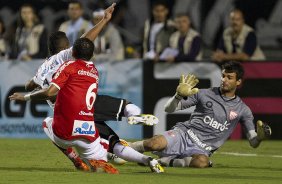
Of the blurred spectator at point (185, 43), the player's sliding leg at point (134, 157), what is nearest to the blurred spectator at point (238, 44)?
the blurred spectator at point (185, 43)

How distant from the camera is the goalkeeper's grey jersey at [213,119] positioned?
1345 cm

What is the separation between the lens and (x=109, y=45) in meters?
19.6

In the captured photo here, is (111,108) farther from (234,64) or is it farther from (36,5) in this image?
(36,5)

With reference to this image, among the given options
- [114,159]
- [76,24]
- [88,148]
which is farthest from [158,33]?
[88,148]

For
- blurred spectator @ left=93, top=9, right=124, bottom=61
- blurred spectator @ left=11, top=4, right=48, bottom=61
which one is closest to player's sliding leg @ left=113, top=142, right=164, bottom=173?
blurred spectator @ left=93, top=9, right=124, bottom=61

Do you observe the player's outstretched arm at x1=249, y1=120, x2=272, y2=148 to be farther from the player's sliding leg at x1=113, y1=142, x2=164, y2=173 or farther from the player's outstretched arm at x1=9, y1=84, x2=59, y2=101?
the player's outstretched arm at x1=9, y1=84, x2=59, y2=101

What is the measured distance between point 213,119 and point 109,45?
6448 mm

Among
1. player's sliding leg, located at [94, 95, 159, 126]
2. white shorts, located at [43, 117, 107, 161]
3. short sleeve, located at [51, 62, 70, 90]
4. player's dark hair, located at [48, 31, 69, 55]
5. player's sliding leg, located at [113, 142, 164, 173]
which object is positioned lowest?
player's sliding leg, located at [113, 142, 164, 173]

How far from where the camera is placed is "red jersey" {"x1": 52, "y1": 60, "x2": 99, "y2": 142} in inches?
459

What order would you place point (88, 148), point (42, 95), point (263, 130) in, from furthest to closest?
1. point (263, 130)
2. point (88, 148)
3. point (42, 95)

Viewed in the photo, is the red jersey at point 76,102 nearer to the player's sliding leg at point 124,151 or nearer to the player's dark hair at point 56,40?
the player's sliding leg at point 124,151

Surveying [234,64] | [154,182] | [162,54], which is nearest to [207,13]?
[162,54]

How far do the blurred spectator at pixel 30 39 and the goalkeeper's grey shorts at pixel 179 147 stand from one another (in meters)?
6.71

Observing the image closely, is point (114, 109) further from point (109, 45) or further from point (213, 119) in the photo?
point (109, 45)
